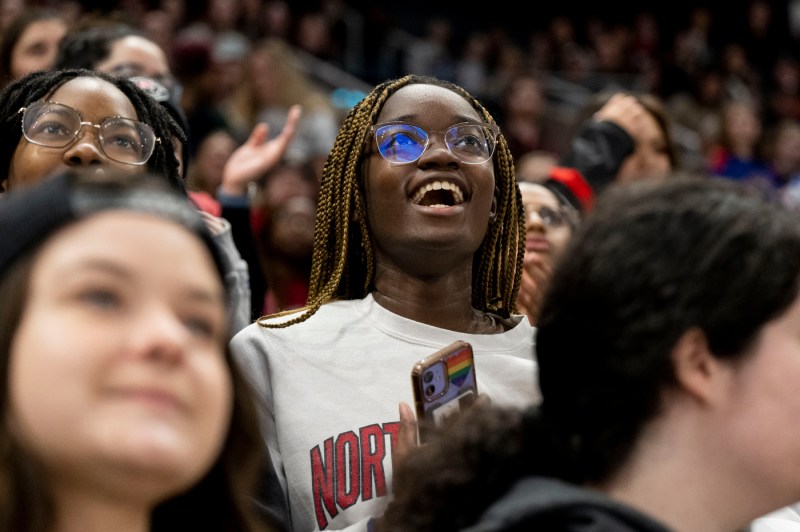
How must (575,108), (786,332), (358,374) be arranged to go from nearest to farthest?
(786,332)
(358,374)
(575,108)

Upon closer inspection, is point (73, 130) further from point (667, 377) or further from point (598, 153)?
point (598, 153)

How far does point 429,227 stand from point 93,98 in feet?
2.56

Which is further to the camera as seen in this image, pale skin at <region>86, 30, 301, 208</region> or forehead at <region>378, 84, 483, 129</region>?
pale skin at <region>86, 30, 301, 208</region>

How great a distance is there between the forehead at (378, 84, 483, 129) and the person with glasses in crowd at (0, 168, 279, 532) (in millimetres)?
1143

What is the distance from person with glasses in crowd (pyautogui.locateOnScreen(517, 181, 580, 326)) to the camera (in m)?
3.17

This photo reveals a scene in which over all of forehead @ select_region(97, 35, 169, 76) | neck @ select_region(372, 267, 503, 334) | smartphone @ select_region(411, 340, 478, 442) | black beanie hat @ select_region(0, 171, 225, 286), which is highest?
black beanie hat @ select_region(0, 171, 225, 286)

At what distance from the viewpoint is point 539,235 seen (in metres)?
3.20

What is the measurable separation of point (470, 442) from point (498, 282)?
112 cm

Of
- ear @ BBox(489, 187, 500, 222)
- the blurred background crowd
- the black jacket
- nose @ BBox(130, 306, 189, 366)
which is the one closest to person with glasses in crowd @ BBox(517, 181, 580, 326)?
ear @ BBox(489, 187, 500, 222)

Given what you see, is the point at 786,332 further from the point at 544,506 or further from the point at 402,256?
the point at 402,256

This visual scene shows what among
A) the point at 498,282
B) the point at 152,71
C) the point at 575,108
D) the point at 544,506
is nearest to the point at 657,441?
the point at 544,506

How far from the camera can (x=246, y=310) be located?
123 inches

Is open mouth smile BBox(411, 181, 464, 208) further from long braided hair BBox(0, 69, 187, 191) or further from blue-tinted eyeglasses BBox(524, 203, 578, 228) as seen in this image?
blue-tinted eyeglasses BBox(524, 203, 578, 228)

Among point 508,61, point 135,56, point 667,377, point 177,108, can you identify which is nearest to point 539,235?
point 177,108
